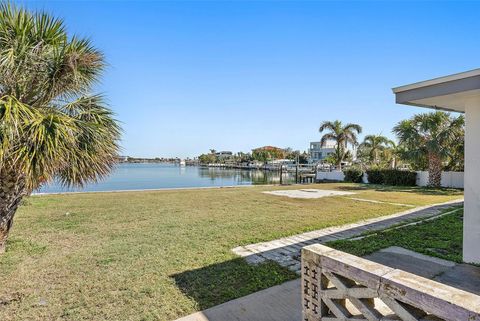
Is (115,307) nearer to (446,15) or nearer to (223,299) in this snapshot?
(223,299)

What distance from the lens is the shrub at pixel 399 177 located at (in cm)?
1852

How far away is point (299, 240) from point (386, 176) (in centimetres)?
1730

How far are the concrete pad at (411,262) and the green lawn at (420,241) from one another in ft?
0.59

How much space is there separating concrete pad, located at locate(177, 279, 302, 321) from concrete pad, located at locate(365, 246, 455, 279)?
5.77ft

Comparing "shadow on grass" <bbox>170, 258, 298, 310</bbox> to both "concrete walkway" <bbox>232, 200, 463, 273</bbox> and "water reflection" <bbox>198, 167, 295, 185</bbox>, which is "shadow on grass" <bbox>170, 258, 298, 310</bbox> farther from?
"water reflection" <bbox>198, 167, 295, 185</bbox>

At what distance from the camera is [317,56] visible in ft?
37.7

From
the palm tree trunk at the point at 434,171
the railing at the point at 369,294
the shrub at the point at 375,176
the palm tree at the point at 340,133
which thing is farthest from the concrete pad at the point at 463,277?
the palm tree at the point at 340,133

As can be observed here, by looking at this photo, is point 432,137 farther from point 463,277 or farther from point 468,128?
point 463,277

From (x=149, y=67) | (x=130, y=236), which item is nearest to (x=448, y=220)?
(x=130, y=236)

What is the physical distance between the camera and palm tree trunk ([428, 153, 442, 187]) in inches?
629

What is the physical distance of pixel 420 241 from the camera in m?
5.22

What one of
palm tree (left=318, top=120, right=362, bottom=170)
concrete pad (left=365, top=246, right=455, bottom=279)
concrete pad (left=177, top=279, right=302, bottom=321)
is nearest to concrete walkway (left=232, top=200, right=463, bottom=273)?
concrete pad (left=177, top=279, right=302, bottom=321)

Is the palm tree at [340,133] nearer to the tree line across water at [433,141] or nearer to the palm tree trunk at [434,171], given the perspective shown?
the tree line across water at [433,141]

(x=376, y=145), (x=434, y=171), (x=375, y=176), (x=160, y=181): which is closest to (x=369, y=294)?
(x=434, y=171)
